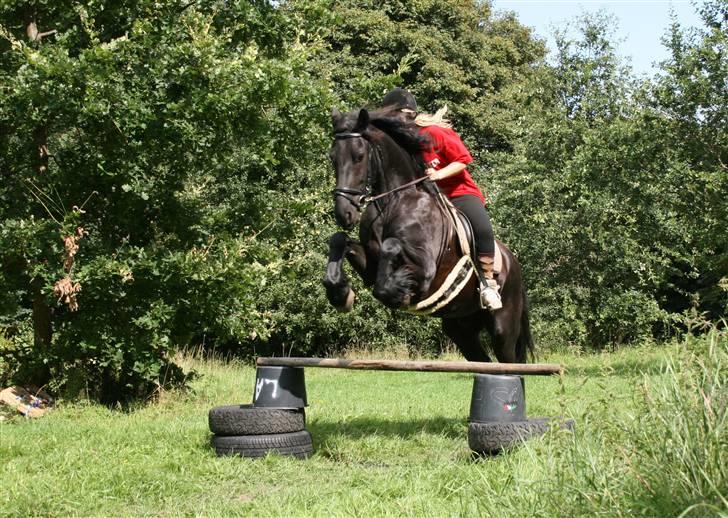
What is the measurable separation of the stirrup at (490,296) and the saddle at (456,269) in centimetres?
16

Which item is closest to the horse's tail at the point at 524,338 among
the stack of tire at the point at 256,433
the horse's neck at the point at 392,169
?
the horse's neck at the point at 392,169

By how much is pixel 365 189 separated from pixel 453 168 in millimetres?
1254

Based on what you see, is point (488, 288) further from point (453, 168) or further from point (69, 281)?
point (69, 281)

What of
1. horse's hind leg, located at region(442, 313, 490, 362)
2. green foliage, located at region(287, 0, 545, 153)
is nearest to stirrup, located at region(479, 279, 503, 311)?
horse's hind leg, located at region(442, 313, 490, 362)

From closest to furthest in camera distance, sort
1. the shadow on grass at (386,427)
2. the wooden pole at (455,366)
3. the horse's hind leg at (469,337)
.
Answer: the wooden pole at (455,366) < the shadow on grass at (386,427) < the horse's hind leg at (469,337)

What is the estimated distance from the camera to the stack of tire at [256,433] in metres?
7.02

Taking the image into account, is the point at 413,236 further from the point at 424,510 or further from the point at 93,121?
the point at 93,121

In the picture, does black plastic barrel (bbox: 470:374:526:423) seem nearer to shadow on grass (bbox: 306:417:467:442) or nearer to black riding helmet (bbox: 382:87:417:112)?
shadow on grass (bbox: 306:417:467:442)

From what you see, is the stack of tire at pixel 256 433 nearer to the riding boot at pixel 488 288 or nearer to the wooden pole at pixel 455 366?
the wooden pole at pixel 455 366

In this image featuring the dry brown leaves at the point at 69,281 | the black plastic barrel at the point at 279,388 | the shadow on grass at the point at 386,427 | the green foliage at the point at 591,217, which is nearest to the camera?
the black plastic barrel at the point at 279,388

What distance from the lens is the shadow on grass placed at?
8141 millimetres

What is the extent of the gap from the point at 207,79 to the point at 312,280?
433 inches

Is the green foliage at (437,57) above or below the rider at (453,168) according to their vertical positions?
above

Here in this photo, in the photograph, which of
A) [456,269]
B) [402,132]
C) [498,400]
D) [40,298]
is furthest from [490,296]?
[40,298]
